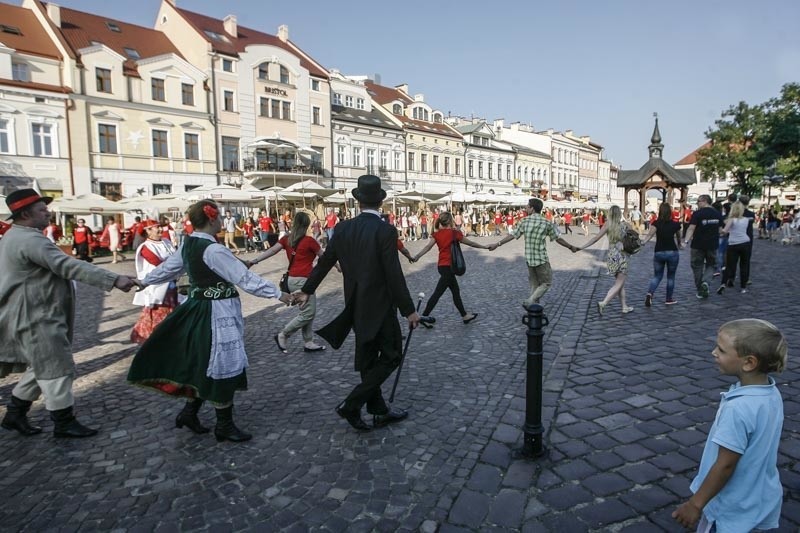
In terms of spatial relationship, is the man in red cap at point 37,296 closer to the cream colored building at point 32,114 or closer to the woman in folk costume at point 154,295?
the woman in folk costume at point 154,295

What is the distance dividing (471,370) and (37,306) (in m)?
3.94

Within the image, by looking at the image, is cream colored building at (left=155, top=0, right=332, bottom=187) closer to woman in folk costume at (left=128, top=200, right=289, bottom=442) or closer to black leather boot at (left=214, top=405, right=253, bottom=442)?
woman in folk costume at (left=128, top=200, right=289, bottom=442)

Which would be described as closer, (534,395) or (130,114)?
(534,395)

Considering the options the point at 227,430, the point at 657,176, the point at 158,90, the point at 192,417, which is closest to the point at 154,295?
the point at 192,417

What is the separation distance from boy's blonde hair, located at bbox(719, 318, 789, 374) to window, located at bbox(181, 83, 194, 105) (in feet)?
117

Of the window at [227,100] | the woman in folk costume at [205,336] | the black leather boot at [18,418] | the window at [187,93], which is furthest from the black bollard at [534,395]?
the window at [227,100]

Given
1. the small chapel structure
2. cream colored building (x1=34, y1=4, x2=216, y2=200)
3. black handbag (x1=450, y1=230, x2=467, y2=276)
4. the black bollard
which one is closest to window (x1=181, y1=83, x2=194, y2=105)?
cream colored building (x1=34, y1=4, x2=216, y2=200)

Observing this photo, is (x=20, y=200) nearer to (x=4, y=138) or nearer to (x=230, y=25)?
(x=4, y=138)

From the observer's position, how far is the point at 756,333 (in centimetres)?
198

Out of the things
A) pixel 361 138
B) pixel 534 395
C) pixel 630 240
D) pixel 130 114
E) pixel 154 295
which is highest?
pixel 361 138

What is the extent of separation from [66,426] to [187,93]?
109ft

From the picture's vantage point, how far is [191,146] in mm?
33000

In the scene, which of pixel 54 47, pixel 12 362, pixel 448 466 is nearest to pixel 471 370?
pixel 448 466

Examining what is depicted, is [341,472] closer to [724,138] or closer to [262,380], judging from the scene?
[262,380]
